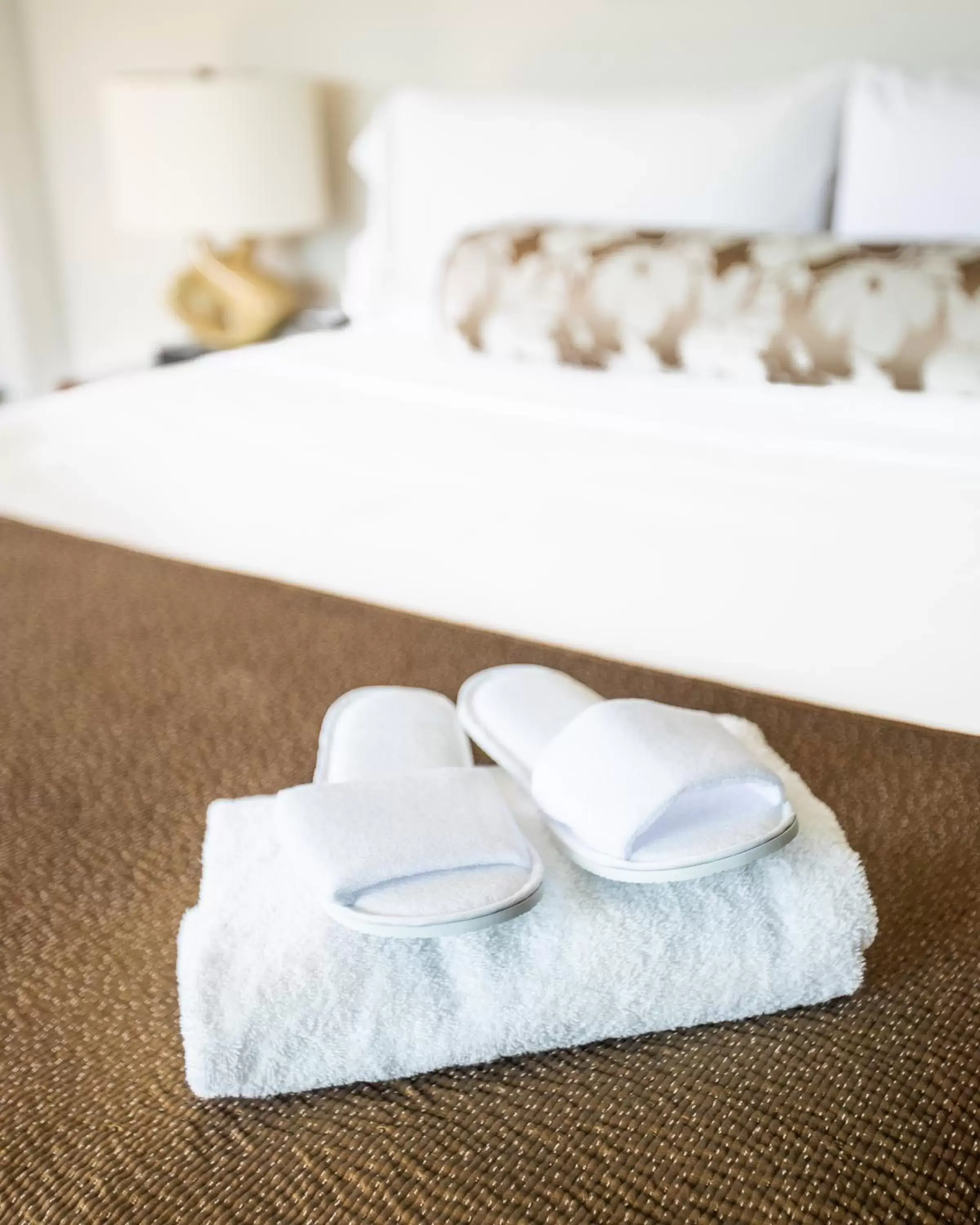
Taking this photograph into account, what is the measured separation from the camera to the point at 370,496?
1319 mm

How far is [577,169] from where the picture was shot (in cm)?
203

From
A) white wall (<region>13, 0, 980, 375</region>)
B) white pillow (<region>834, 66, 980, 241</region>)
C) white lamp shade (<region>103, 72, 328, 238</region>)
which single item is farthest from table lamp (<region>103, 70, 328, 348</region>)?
white pillow (<region>834, 66, 980, 241</region>)

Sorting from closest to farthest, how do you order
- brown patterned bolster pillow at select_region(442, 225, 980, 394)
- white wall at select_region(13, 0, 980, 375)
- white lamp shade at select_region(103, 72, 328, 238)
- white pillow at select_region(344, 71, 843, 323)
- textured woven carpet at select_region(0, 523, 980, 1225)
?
textured woven carpet at select_region(0, 523, 980, 1225), brown patterned bolster pillow at select_region(442, 225, 980, 394), white pillow at select_region(344, 71, 843, 323), white wall at select_region(13, 0, 980, 375), white lamp shade at select_region(103, 72, 328, 238)

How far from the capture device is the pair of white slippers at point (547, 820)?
21.4 inches

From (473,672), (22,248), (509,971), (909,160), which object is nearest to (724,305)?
(909,160)

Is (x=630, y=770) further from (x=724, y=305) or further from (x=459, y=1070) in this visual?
(x=724, y=305)

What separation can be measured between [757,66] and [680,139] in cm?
37

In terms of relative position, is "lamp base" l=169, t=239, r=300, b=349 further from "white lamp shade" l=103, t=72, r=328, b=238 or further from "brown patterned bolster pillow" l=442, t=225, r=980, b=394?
"brown patterned bolster pillow" l=442, t=225, r=980, b=394

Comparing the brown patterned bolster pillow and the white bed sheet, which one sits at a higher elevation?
the brown patterned bolster pillow

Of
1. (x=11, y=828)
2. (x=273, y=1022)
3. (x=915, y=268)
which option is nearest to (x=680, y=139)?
(x=915, y=268)

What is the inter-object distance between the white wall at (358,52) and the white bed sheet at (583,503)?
88cm

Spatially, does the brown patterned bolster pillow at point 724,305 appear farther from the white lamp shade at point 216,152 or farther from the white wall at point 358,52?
the white lamp shade at point 216,152

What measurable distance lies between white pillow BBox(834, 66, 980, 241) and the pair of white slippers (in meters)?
1.39

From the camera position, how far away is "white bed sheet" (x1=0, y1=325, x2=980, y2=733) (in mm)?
1014
